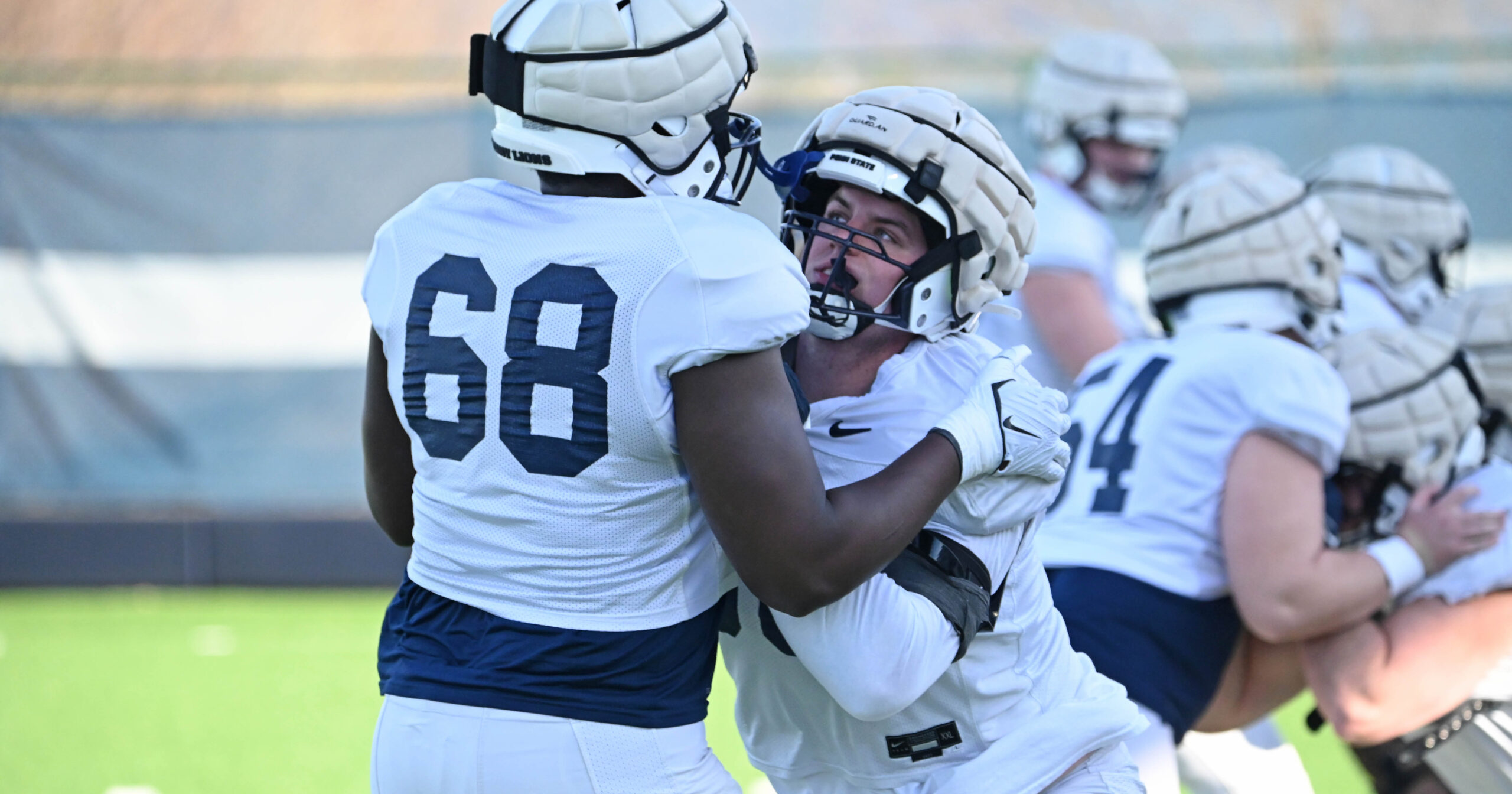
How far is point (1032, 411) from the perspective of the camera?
2.05m

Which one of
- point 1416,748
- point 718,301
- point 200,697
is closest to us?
point 718,301

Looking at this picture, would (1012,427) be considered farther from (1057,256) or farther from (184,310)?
(184,310)

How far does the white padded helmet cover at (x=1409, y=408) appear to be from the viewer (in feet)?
10.2

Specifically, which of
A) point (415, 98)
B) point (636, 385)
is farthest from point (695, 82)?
point (415, 98)

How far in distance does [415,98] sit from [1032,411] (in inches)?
232

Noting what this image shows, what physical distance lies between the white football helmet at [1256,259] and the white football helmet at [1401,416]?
4.9 inches

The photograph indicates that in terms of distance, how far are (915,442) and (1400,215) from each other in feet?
10.0

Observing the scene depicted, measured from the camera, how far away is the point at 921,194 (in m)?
2.18

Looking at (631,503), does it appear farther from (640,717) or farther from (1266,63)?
(1266,63)

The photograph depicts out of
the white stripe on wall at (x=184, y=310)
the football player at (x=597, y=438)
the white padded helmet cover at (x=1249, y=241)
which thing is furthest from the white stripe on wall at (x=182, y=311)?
the football player at (x=597, y=438)

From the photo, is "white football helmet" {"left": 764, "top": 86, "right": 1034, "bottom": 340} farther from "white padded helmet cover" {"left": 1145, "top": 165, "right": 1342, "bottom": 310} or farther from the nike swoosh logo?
"white padded helmet cover" {"left": 1145, "top": 165, "right": 1342, "bottom": 310}

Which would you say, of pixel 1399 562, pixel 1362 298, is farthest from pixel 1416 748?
pixel 1362 298

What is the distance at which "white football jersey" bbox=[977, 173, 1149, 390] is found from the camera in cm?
430

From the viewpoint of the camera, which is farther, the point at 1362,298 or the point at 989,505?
the point at 1362,298
